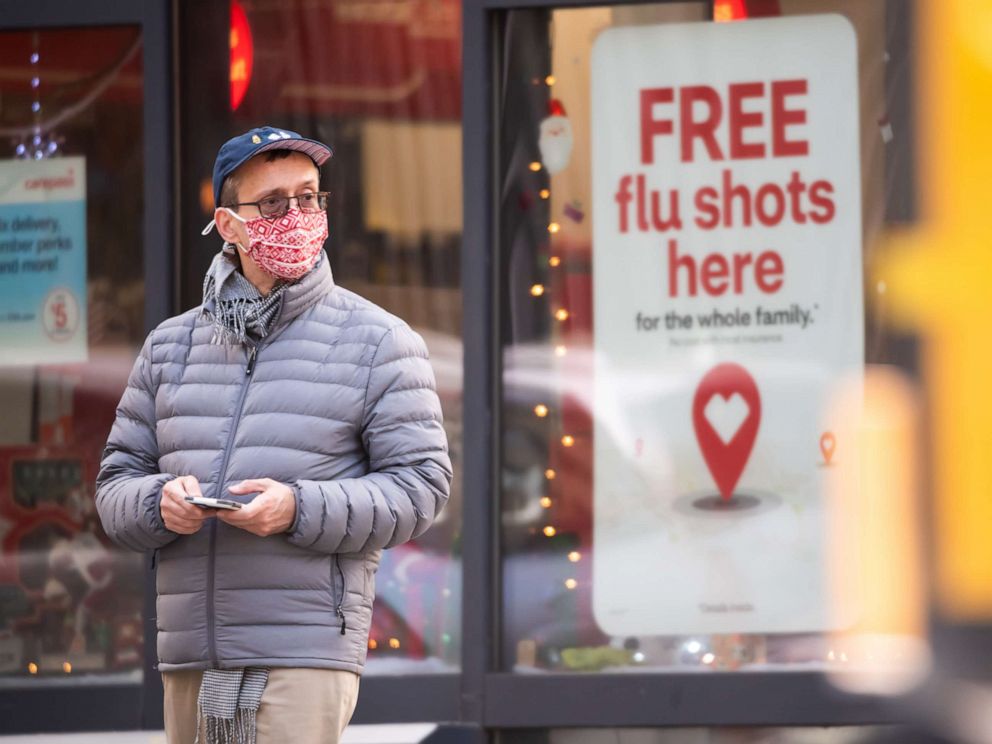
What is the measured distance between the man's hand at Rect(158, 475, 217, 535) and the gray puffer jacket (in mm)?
91

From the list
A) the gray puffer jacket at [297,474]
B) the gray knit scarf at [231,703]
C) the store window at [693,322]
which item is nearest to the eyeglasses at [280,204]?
the gray puffer jacket at [297,474]

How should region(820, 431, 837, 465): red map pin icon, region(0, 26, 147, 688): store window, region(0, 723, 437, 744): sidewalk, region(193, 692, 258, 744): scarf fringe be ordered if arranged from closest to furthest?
region(193, 692, 258, 744): scarf fringe < region(0, 723, 437, 744): sidewalk < region(820, 431, 837, 465): red map pin icon < region(0, 26, 147, 688): store window

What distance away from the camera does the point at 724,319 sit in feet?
20.2

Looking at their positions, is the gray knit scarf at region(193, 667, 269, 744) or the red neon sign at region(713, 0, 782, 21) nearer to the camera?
the gray knit scarf at region(193, 667, 269, 744)

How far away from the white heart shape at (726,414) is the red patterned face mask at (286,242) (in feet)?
8.77

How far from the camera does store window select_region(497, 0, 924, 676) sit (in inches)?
238

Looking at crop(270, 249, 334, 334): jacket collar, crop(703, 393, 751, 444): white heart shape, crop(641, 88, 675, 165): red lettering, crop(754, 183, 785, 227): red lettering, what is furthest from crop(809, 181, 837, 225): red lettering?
crop(270, 249, 334, 334): jacket collar

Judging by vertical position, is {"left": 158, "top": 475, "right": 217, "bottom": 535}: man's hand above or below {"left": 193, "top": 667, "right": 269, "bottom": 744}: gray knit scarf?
above

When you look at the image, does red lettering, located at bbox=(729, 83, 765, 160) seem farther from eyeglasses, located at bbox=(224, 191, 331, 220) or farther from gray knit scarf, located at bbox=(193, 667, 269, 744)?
gray knit scarf, located at bbox=(193, 667, 269, 744)

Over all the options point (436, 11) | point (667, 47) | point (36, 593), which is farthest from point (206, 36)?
point (36, 593)

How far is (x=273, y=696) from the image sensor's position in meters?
3.54

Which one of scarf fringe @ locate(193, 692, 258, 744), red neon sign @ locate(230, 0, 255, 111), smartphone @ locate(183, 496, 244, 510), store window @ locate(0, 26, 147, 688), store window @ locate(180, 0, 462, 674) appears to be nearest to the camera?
smartphone @ locate(183, 496, 244, 510)

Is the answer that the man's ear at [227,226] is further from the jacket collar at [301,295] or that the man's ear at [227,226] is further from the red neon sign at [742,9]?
the red neon sign at [742,9]

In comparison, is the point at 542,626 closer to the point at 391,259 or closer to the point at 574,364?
the point at 574,364
